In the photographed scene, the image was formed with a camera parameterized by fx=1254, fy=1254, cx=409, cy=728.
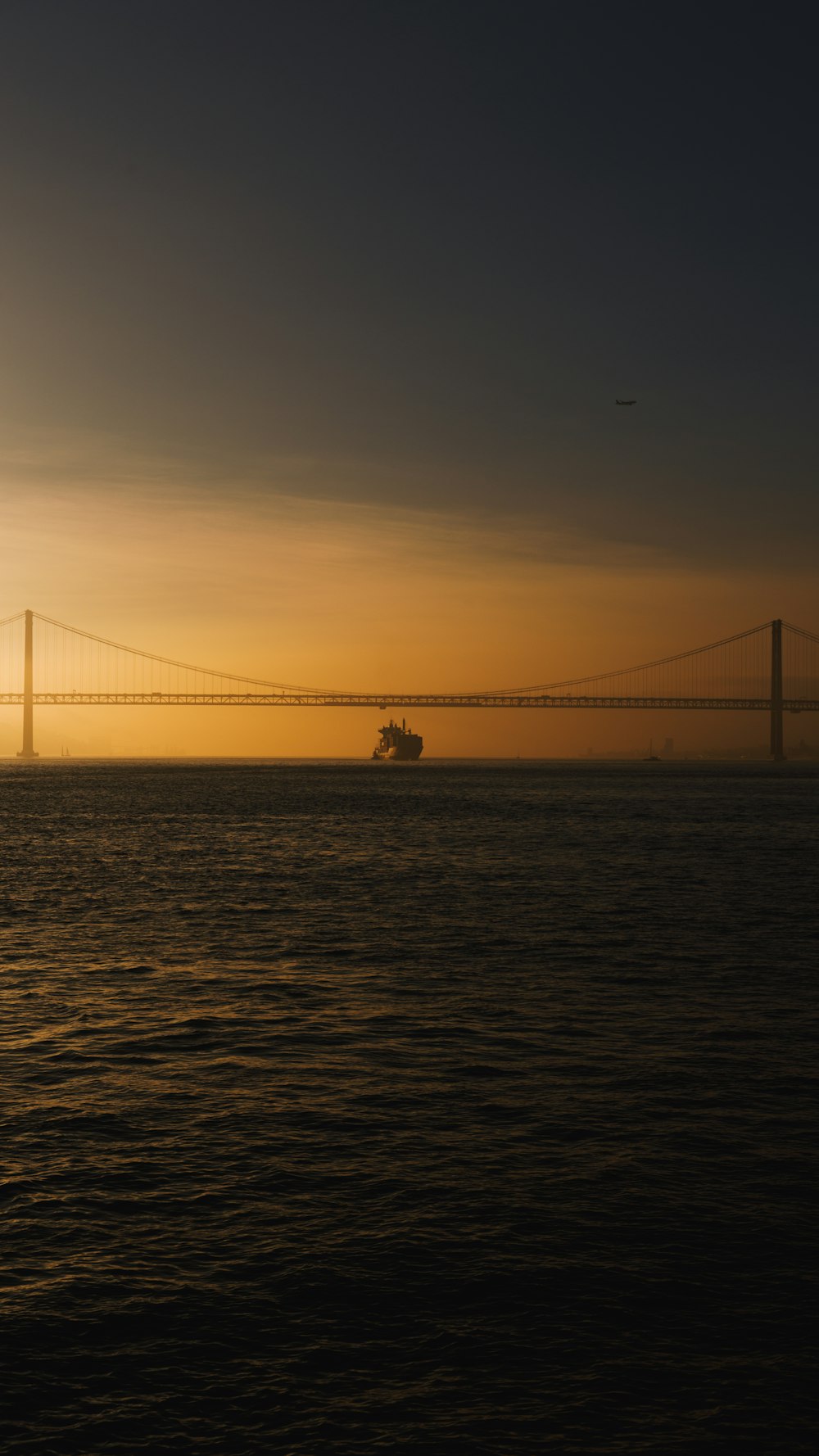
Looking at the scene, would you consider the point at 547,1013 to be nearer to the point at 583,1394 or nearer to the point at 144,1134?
the point at 144,1134

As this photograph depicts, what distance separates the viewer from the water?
7707 millimetres

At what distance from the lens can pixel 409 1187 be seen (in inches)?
450

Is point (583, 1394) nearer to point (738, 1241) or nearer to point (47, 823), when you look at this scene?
point (738, 1241)

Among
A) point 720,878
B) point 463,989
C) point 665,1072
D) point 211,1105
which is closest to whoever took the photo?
point 211,1105

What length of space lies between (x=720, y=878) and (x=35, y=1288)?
34822mm

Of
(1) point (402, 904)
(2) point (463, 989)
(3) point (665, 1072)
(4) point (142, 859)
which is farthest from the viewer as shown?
(4) point (142, 859)

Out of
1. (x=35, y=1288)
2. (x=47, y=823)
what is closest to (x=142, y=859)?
(x=47, y=823)

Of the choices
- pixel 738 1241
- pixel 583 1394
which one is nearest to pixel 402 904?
pixel 738 1241

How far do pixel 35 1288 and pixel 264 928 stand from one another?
19.9 m

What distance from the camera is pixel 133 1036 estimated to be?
17734mm

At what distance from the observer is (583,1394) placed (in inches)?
305

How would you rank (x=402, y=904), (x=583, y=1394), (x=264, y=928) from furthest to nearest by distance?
(x=402, y=904), (x=264, y=928), (x=583, y=1394)

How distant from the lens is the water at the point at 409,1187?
303 inches

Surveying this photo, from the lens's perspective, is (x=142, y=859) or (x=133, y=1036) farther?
(x=142, y=859)
